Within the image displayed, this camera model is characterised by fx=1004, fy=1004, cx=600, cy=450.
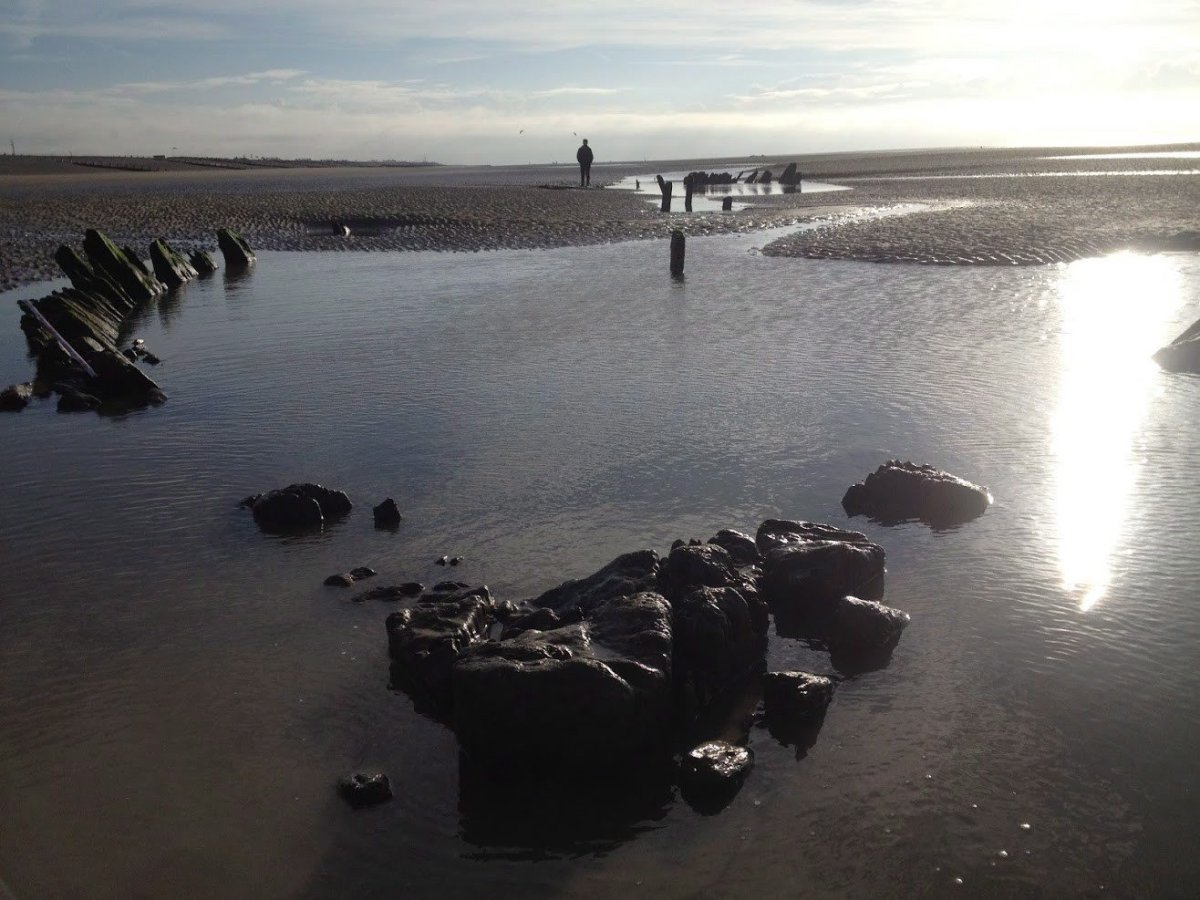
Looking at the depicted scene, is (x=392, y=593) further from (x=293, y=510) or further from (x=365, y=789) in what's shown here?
(x=365, y=789)

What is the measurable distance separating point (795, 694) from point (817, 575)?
144 centimetres

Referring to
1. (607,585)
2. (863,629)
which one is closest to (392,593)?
(607,585)

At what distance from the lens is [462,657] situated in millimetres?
5859

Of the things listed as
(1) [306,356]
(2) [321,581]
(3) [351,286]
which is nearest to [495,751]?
(2) [321,581]

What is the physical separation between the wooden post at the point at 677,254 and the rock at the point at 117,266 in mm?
12781

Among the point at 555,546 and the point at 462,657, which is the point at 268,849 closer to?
the point at 462,657

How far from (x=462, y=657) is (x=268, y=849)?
1446 millimetres

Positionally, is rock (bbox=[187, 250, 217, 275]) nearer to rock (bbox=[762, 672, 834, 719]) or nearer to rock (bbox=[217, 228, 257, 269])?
rock (bbox=[217, 228, 257, 269])

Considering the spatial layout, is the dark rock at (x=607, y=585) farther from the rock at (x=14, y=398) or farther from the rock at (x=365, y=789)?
the rock at (x=14, y=398)

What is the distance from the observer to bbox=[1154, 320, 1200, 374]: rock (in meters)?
13.9

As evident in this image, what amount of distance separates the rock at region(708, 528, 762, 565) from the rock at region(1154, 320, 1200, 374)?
925cm

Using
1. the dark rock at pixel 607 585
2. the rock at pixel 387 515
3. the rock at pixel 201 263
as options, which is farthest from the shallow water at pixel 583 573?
the rock at pixel 201 263

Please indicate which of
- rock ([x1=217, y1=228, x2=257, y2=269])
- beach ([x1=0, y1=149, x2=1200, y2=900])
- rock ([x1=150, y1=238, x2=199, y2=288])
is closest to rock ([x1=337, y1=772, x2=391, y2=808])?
beach ([x1=0, y1=149, x2=1200, y2=900])

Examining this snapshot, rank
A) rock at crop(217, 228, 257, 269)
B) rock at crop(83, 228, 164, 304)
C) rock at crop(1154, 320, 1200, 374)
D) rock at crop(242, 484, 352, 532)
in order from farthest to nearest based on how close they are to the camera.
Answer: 1. rock at crop(217, 228, 257, 269)
2. rock at crop(83, 228, 164, 304)
3. rock at crop(1154, 320, 1200, 374)
4. rock at crop(242, 484, 352, 532)
